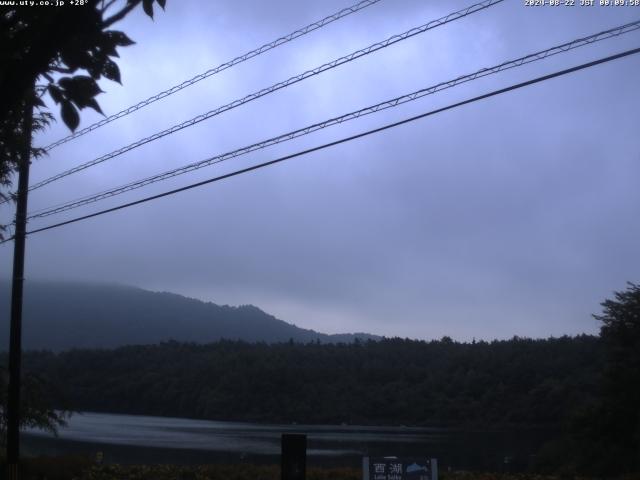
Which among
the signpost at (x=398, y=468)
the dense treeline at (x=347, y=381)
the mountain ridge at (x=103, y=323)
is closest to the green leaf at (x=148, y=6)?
the signpost at (x=398, y=468)

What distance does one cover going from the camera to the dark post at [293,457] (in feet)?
36.6

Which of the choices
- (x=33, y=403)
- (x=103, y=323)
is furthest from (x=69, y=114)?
(x=103, y=323)

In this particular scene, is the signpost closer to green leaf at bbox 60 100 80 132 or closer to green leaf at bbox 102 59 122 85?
green leaf at bbox 102 59 122 85

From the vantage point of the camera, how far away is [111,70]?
5.45 m

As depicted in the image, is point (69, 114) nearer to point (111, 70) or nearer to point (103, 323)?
point (111, 70)

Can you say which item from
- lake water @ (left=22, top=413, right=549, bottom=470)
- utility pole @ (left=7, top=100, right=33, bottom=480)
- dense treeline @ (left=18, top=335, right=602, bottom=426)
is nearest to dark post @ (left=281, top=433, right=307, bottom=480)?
utility pole @ (left=7, top=100, right=33, bottom=480)

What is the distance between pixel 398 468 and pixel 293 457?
1815mm

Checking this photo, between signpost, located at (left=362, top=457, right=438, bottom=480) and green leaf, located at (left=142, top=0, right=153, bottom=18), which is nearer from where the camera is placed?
green leaf, located at (left=142, top=0, right=153, bottom=18)

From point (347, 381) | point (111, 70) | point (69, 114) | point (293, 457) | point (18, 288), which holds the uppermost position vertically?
point (347, 381)

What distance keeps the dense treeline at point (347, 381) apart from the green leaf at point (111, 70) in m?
45.3

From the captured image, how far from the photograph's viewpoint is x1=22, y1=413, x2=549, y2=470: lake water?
3203 cm

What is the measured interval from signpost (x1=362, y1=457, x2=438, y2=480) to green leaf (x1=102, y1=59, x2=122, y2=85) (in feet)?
26.9

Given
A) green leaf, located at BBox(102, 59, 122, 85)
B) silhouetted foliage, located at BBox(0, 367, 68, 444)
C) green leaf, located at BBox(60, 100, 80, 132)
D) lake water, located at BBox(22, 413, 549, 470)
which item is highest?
green leaf, located at BBox(102, 59, 122, 85)

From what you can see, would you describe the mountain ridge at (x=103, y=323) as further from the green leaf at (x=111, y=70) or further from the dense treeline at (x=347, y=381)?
the green leaf at (x=111, y=70)
